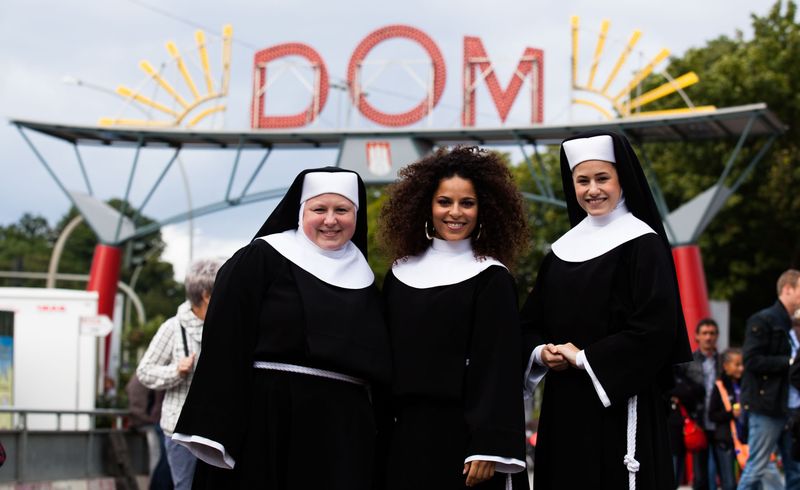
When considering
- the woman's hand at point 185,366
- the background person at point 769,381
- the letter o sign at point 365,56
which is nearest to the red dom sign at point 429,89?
the letter o sign at point 365,56

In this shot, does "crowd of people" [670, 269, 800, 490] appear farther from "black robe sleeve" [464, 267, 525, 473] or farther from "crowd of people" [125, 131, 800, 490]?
"black robe sleeve" [464, 267, 525, 473]

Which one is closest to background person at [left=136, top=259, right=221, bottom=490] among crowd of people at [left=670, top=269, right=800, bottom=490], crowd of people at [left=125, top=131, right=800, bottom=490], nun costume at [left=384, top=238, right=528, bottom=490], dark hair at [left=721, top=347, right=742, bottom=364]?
crowd of people at [left=125, top=131, right=800, bottom=490]

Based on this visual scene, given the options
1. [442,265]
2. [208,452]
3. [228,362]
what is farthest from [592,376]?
[208,452]

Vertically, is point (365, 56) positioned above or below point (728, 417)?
above

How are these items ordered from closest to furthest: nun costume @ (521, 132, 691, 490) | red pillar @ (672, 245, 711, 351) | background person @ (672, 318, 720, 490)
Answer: nun costume @ (521, 132, 691, 490)
background person @ (672, 318, 720, 490)
red pillar @ (672, 245, 711, 351)

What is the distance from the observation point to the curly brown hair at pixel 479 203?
19.3 ft

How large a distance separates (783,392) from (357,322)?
544 cm

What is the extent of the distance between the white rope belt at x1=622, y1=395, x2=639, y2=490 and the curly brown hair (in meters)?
0.92

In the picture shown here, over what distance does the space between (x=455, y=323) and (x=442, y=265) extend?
0.32m

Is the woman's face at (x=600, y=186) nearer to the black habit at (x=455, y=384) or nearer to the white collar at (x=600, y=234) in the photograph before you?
the white collar at (x=600, y=234)

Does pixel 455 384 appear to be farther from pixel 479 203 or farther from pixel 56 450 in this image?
pixel 56 450

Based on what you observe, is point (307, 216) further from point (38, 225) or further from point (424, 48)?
point (38, 225)

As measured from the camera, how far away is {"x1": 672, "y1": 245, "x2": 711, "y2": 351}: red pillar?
24391mm

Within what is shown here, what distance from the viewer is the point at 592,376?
544 cm
